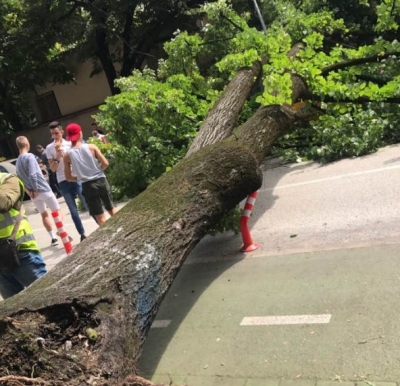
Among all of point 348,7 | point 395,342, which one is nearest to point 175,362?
point 395,342

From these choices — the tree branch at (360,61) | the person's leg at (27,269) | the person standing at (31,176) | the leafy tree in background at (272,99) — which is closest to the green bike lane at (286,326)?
the person's leg at (27,269)

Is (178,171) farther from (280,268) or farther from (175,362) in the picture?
(175,362)

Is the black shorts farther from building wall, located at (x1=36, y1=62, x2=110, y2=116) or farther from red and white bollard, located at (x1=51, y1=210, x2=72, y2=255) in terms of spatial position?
building wall, located at (x1=36, y1=62, x2=110, y2=116)

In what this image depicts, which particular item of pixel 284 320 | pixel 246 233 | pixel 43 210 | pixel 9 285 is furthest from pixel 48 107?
pixel 284 320

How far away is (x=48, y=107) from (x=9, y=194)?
26411 mm

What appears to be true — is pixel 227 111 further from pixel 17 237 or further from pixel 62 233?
pixel 17 237

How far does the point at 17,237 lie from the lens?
4.95 metres

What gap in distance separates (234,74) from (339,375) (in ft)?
20.9

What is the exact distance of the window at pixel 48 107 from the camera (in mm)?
29469

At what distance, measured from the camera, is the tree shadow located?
4688 mm

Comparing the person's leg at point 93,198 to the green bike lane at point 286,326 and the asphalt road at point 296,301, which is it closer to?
the asphalt road at point 296,301

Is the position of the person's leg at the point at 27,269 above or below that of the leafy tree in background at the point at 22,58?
below

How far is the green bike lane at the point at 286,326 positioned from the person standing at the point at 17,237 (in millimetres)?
1292

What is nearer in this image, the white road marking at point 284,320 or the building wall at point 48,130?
the white road marking at point 284,320
